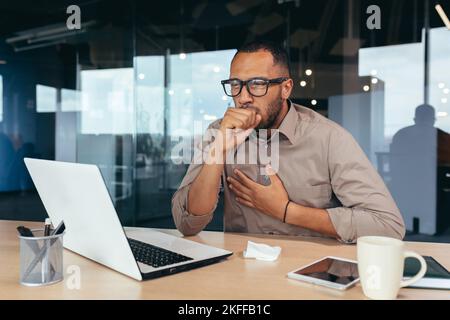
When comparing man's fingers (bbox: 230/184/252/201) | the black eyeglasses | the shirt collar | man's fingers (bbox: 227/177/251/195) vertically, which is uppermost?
the black eyeglasses

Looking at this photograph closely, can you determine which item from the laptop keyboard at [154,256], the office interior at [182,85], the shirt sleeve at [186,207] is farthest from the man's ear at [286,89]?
the office interior at [182,85]

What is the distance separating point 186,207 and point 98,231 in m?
0.55

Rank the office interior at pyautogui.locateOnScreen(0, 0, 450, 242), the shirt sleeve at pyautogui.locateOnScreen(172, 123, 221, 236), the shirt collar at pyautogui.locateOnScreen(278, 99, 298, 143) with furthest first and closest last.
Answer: the office interior at pyautogui.locateOnScreen(0, 0, 450, 242) < the shirt collar at pyautogui.locateOnScreen(278, 99, 298, 143) < the shirt sleeve at pyautogui.locateOnScreen(172, 123, 221, 236)

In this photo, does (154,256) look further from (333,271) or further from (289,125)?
(289,125)

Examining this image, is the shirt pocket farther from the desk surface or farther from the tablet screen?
the tablet screen

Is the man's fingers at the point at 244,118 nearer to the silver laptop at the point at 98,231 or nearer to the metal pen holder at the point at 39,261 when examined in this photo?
the silver laptop at the point at 98,231

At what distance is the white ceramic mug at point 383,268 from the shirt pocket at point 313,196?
2.34 feet

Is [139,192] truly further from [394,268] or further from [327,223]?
[394,268]

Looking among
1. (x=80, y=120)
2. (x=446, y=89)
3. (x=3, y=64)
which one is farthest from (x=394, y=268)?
(x=3, y=64)

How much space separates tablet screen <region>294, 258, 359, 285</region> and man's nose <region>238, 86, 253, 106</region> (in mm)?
745

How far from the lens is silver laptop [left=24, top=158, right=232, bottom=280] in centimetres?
74

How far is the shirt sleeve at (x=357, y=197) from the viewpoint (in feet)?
3.90

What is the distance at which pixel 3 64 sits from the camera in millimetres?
4070

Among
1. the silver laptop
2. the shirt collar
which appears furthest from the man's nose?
the silver laptop
